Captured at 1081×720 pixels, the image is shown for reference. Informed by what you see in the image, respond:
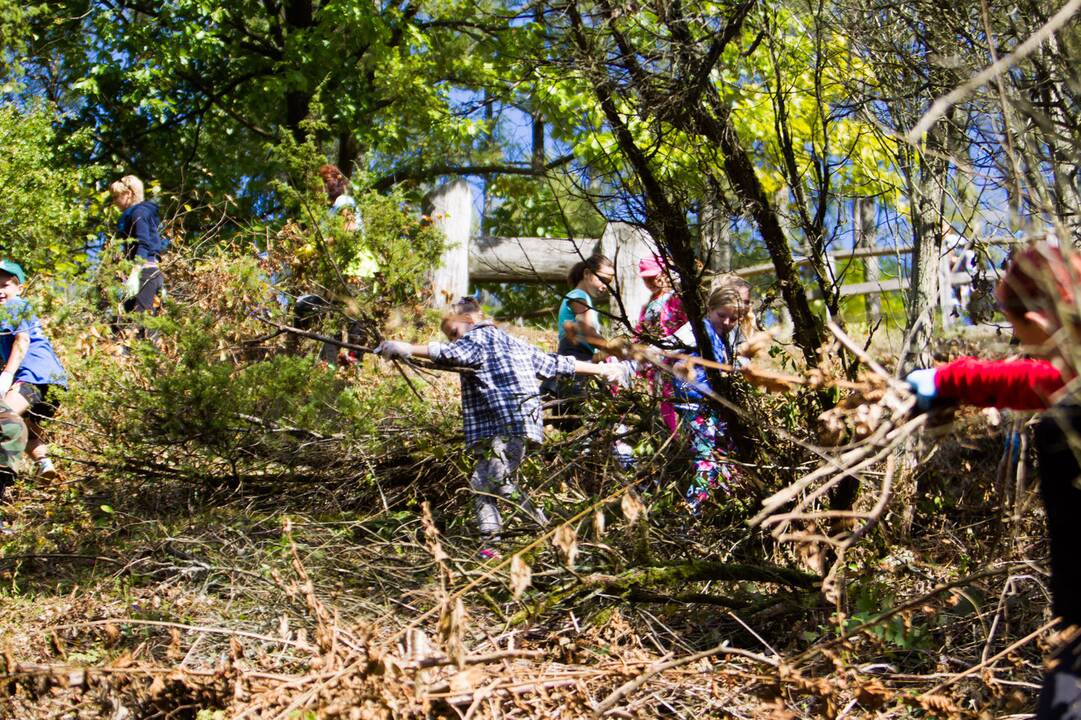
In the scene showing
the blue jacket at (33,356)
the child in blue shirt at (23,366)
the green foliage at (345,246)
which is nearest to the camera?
the child in blue shirt at (23,366)

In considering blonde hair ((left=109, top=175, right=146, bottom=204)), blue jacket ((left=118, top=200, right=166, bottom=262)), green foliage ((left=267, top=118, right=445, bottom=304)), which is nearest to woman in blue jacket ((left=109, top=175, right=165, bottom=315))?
blue jacket ((left=118, top=200, right=166, bottom=262))

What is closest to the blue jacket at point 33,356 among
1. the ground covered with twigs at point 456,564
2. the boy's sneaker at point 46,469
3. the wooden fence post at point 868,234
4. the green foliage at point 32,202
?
the ground covered with twigs at point 456,564

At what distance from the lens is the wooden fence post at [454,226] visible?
10.3m

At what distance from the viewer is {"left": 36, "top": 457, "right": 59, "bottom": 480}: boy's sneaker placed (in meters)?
6.49

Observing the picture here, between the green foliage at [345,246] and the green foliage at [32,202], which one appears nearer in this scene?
the green foliage at [345,246]

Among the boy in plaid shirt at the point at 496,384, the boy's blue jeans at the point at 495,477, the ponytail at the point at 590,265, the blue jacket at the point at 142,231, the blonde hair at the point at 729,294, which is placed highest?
the blue jacket at the point at 142,231

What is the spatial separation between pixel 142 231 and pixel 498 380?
15.1 feet

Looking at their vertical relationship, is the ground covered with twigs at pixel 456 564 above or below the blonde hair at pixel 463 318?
below

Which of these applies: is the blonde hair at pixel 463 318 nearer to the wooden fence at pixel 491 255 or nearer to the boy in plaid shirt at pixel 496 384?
the boy in plaid shirt at pixel 496 384

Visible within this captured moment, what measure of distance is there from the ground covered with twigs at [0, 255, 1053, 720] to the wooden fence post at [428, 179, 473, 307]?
310cm

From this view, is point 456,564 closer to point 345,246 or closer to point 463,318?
point 463,318

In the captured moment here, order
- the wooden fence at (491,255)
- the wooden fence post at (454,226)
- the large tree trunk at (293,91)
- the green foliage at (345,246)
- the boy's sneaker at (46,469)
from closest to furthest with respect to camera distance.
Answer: the boy's sneaker at (46,469)
the green foliage at (345,246)
the wooden fence at (491,255)
the wooden fence post at (454,226)
the large tree trunk at (293,91)

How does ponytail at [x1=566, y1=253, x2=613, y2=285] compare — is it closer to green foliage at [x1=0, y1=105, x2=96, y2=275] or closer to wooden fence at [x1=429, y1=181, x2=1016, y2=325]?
wooden fence at [x1=429, y1=181, x2=1016, y2=325]

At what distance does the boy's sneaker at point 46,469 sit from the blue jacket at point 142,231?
272 centimetres
